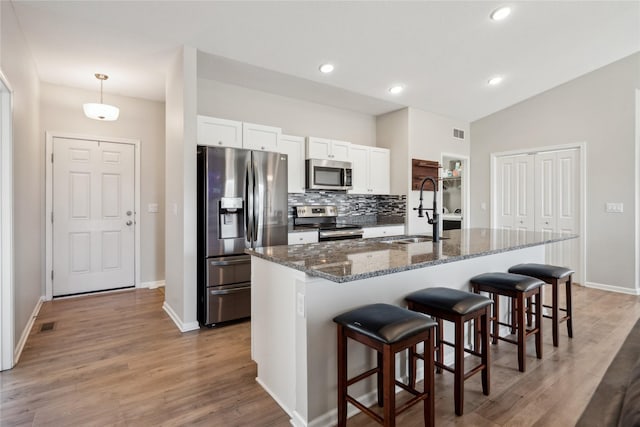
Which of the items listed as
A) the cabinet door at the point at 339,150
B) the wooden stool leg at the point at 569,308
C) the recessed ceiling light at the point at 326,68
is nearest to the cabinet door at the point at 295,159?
the cabinet door at the point at 339,150

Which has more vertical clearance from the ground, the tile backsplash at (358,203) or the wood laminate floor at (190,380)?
the tile backsplash at (358,203)

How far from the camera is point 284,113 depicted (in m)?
4.58

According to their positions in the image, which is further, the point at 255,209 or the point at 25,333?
the point at 255,209

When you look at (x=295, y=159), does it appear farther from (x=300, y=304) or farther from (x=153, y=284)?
(x=300, y=304)

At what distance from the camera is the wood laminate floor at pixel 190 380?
6.06 ft

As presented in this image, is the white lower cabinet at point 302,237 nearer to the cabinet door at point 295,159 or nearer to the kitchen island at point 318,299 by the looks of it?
the cabinet door at point 295,159

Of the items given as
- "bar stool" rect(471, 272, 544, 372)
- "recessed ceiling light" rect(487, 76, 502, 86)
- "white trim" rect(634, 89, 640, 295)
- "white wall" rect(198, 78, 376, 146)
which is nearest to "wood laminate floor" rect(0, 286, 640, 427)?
"bar stool" rect(471, 272, 544, 372)

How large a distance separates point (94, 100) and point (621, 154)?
6951 millimetres

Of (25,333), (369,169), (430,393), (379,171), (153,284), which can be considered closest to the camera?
(430,393)

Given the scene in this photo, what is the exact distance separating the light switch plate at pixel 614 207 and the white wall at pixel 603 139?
0.14 ft

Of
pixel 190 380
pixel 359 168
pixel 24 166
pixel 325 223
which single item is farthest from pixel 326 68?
pixel 190 380

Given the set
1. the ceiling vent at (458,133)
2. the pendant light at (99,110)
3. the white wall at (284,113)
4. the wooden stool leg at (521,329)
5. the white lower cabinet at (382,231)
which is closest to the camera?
the wooden stool leg at (521,329)

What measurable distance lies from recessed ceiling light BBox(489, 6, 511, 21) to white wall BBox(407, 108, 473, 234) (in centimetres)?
190

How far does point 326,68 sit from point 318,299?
2.91m
